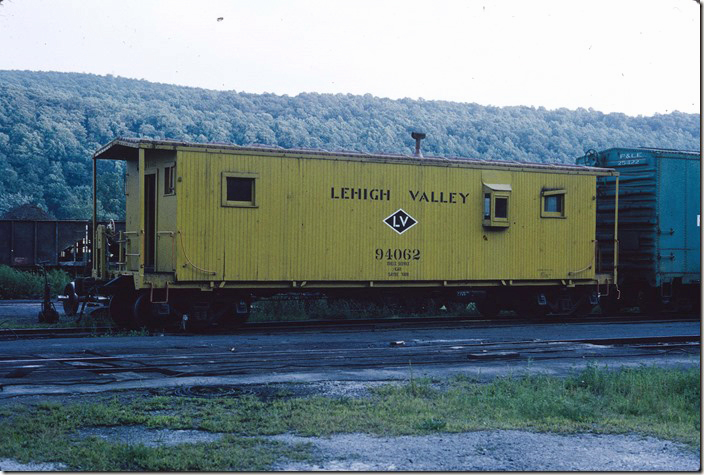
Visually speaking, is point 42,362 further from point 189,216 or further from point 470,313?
point 470,313

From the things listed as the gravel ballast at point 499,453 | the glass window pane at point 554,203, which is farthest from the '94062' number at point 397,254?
the gravel ballast at point 499,453

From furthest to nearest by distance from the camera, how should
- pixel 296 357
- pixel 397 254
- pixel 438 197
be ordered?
pixel 438 197 → pixel 397 254 → pixel 296 357

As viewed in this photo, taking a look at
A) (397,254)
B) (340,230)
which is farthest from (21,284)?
(397,254)

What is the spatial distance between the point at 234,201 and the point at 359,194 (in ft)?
8.45

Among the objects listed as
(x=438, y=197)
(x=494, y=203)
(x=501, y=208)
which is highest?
(x=438, y=197)

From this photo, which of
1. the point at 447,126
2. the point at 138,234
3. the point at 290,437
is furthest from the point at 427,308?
the point at 447,126

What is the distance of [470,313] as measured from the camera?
22.8 meters

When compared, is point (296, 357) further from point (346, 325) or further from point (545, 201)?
point (545, 201)

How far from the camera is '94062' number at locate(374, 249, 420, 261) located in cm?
1777

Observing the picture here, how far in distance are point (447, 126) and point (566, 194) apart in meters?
50.0

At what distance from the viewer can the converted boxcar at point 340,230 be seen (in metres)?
16.2

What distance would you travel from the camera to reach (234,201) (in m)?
16.5

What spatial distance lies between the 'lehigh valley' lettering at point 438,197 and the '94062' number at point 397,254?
3.54 feet

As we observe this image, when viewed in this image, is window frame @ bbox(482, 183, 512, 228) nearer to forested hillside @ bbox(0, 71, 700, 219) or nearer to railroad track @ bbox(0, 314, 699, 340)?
railroad track @ bbox(0, 314, 699, 340)
